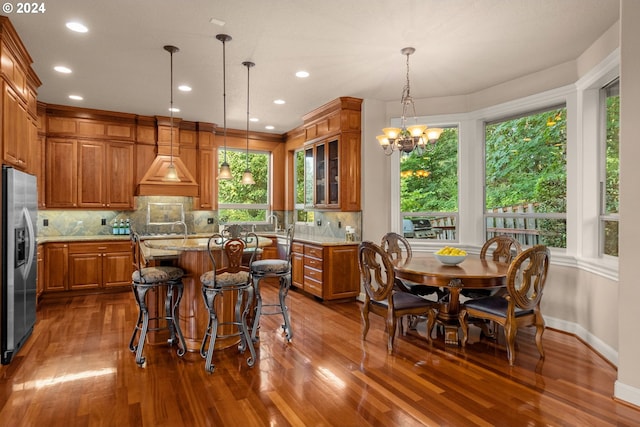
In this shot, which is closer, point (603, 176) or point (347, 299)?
point (603, 176)

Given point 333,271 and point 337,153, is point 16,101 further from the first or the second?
point 333,271

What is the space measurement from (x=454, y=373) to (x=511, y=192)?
8.60 feet

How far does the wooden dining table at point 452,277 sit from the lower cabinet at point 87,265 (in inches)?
168

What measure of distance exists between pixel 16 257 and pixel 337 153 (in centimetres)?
386

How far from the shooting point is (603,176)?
12.4 feet

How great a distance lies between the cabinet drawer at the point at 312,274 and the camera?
5.37 m

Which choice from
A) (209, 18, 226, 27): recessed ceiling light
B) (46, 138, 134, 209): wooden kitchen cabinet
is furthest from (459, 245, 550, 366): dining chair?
(46, 138, 134, 209): wooden kitchen cabinet

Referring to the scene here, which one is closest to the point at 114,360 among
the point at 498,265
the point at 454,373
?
the point at 454,373

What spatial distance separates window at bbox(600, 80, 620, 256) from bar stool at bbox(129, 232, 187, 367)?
4019 millimetres

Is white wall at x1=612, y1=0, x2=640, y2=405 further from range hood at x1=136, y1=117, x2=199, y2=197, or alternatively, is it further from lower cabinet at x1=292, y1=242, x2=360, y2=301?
range hood at x1=136, y1=117, x2=199, y2=197

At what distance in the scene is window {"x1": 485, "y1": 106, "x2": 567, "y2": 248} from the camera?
4293mm

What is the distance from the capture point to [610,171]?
370 cm

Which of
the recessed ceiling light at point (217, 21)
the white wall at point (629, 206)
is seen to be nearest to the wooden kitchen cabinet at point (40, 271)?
the recessed ceiling light at point (217, 21)

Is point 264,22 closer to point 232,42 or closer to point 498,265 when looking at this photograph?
point 232,42
